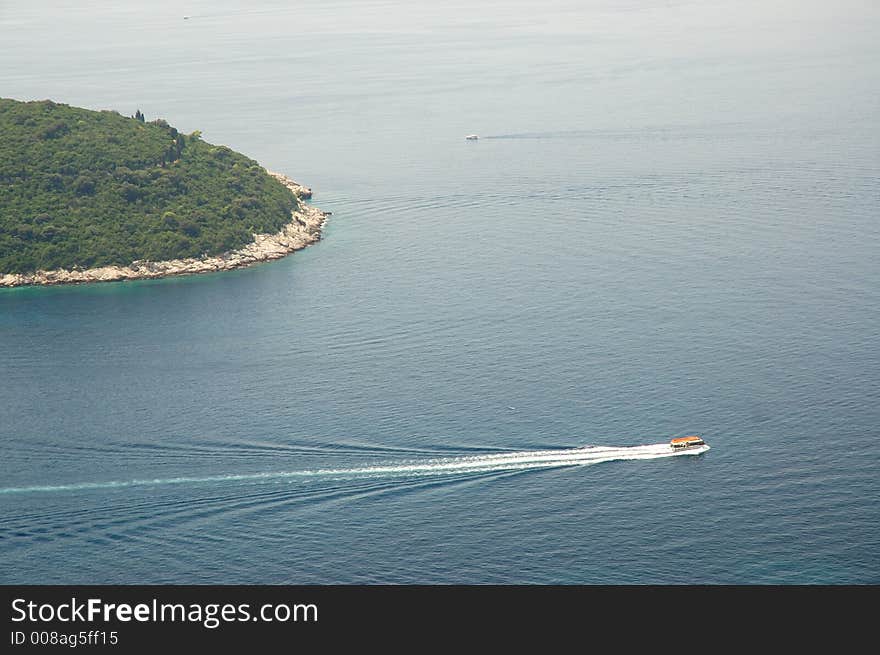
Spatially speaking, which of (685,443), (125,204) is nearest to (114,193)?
(125,204)

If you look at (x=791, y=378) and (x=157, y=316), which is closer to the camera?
(x=791, y=378)

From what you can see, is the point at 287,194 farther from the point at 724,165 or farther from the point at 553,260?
the point at 724,165

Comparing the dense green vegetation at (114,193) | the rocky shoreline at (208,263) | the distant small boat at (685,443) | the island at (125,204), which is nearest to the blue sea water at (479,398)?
the distant small boat at (685,443)

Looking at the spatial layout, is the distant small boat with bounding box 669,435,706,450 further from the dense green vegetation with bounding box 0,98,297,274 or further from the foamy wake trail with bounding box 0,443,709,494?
the dense green vegetation with bounding box 0,98,297,274

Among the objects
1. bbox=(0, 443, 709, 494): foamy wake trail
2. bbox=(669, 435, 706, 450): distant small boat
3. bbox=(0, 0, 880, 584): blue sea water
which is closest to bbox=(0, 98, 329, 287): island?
bbox=(0, 0, 880, 584): blue sea water

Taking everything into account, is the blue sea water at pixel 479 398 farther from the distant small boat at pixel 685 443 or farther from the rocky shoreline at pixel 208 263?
the rocky shoreline at pixel 208 263

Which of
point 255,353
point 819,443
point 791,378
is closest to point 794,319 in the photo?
point 791,378

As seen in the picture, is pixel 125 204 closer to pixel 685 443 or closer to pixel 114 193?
pixel 114 193
